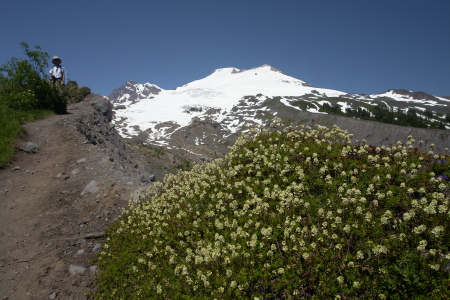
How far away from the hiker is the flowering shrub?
18694mm

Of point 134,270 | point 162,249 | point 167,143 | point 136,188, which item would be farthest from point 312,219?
point 167,143

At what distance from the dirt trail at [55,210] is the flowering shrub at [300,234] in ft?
3.46

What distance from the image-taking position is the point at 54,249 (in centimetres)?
874

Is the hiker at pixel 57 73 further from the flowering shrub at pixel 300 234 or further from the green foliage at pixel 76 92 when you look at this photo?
the flowering shrub at pixel 300 234

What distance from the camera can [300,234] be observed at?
5578mm

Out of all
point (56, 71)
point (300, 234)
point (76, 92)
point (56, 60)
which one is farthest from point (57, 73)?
point (300, 234)

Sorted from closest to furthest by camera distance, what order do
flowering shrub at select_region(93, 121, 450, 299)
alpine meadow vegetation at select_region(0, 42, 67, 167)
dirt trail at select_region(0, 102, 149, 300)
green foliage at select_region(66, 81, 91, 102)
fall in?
flowering shrub at select_region(93, 121, 450, 299)
dirt trail at select_region(0, 102, 149, 300)
alpine meadow vegetation at select_region(0, 42, 67, 167)
green foliage at select_region(66, 81, 91, 102)

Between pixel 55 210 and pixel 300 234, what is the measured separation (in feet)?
34.5

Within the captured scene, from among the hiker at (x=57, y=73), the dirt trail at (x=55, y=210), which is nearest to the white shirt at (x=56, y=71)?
the hiker at (x=57, y=73)

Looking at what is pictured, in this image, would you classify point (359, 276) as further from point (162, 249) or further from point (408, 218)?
point (162, 249)

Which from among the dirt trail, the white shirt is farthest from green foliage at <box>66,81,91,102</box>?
the dirt trail

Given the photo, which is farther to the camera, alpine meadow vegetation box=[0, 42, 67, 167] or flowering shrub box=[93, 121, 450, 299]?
alpine meadow vegetation box=[0, 42, 67, 167]

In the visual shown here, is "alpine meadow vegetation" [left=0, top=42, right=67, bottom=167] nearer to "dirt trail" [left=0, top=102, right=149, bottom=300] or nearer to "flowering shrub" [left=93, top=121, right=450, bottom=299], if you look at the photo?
"dirt trail" [left=0, top=102, right=149, bottom=300]

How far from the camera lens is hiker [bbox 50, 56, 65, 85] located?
71.8 ft
